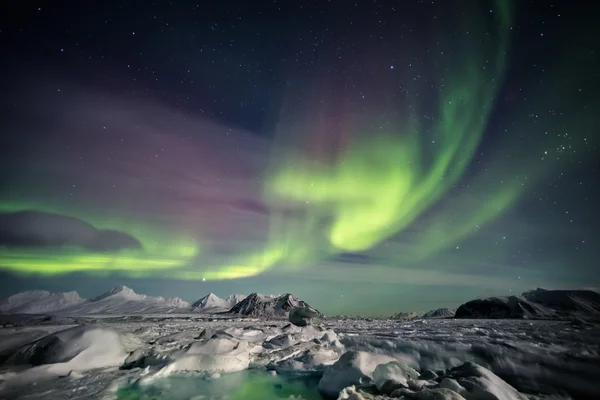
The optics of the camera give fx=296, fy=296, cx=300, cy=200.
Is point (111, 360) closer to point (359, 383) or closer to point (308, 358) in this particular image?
point (308, 358)

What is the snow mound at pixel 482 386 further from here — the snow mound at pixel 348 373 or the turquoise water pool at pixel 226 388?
the turquoise water pool at pixel 226 388

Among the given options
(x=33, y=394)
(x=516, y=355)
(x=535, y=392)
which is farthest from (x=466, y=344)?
(x=33, y=394)

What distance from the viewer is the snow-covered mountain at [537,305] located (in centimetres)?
12669

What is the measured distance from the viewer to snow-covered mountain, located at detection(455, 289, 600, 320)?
12669 centimetres

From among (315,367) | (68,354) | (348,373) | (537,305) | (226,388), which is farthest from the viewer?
(537,305)

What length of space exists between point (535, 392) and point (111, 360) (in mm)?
16511

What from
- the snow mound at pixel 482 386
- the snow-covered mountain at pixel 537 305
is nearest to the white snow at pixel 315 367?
the snow mound at pixel 482 386

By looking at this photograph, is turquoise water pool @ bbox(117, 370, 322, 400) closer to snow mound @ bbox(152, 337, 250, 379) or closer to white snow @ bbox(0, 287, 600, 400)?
white snow @ bbox(0, 287, 600, 400)

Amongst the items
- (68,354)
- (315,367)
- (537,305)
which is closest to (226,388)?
(315,367)

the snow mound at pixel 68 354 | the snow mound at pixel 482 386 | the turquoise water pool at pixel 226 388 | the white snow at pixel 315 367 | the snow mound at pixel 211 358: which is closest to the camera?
the snow mound at pixel 482 386

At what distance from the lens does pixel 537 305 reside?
427ft

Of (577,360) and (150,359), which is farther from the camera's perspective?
(150,359)

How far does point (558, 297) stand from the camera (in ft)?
490

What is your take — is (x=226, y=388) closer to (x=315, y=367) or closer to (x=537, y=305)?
(x=315, y=367)
